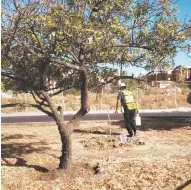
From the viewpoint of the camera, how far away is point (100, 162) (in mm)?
8297

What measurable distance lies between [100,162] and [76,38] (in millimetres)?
3192

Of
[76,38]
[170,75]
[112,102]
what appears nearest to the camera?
[76,38]

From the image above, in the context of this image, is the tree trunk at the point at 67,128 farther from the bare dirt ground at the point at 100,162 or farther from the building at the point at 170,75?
the building at the point at 170,75

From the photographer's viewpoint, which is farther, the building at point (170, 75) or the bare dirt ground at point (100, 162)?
the building at point (170, 75)

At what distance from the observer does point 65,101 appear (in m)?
29.2

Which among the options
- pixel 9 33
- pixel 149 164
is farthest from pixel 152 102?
pixel 9 33

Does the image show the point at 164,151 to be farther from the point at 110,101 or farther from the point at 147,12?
the point at 110,101

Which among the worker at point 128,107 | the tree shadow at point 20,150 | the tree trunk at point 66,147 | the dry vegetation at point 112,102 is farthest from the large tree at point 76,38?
the dry vegetation at point 112,102

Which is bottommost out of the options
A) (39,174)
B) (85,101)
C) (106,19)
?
(39,174)

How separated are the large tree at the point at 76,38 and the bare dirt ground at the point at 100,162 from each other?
701 mm

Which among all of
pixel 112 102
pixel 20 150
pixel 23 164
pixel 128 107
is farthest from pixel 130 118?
pixel 112 102

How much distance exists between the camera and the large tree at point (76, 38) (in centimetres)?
586

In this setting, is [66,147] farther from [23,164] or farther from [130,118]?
[130,118]

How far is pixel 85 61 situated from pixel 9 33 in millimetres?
1948
